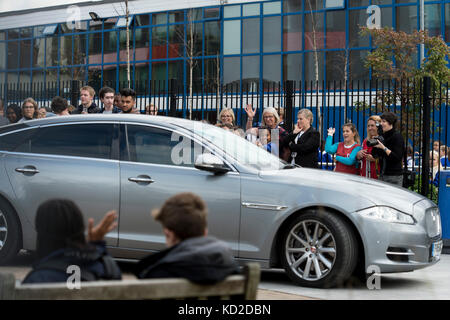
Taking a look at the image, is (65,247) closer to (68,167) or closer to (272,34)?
(68,167)

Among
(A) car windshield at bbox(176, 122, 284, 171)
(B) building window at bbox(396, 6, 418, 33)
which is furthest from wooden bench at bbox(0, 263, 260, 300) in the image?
(B) building window at bbox(396, 6, 418, 33)

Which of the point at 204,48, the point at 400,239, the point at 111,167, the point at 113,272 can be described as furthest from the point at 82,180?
the point at 204,48

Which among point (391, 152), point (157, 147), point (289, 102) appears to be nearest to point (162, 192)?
point (157, 147)

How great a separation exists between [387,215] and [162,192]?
2.03m

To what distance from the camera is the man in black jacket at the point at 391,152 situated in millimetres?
10445

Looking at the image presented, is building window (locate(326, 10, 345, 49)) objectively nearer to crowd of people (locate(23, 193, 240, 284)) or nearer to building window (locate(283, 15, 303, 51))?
building window (locate(283, 15, 303, 51))

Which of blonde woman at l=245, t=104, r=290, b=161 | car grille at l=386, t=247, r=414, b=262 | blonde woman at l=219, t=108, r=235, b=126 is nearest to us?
car grille at l=386, t=247, r=414, b=262

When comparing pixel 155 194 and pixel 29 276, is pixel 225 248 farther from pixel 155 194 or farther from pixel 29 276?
pixel 155 194

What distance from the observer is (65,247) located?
2.92 metres

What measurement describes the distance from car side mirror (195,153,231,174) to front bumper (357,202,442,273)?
1292 millimetres

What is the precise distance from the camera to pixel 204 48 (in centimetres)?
3625

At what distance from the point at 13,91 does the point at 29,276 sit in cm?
1458

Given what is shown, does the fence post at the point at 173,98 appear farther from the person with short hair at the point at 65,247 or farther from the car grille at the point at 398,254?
the person with short hair at the point at 65,247

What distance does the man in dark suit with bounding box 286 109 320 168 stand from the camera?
391 inches
